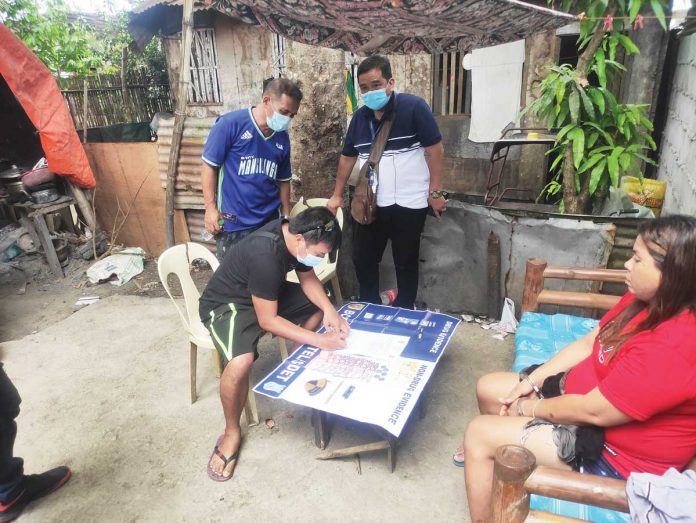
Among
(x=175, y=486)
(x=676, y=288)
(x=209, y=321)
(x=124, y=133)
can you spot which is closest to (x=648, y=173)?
(x=676, y=288)

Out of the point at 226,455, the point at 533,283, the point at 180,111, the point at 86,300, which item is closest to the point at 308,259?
the point at 226,455

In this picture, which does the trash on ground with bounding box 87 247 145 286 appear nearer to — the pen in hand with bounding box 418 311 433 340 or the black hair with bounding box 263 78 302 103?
the black hair with bounding box 263 78 302 103

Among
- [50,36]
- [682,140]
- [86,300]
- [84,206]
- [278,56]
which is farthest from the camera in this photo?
[50,36]

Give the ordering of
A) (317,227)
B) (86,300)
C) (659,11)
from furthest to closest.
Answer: (86,300) < (317,227) < (659,11)

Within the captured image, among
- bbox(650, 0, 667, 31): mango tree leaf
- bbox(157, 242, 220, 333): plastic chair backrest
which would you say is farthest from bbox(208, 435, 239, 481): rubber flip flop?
bbox(650, 0, 667, 31): mango tree leaf

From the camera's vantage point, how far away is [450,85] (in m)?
7.54

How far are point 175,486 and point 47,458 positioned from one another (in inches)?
35.0

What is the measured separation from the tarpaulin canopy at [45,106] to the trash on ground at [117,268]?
99 centimetres

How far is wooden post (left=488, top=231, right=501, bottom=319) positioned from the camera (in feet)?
11.5

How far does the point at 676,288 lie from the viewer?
1.40 meters

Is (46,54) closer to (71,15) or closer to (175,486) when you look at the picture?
(71,15)

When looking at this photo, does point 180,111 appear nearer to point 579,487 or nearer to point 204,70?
point 204,70

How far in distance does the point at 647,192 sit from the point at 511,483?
13.6 feet

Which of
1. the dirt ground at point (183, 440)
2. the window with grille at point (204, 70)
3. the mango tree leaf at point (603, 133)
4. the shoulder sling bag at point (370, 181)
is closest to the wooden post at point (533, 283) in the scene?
the dirt ground at point (183, 440)
